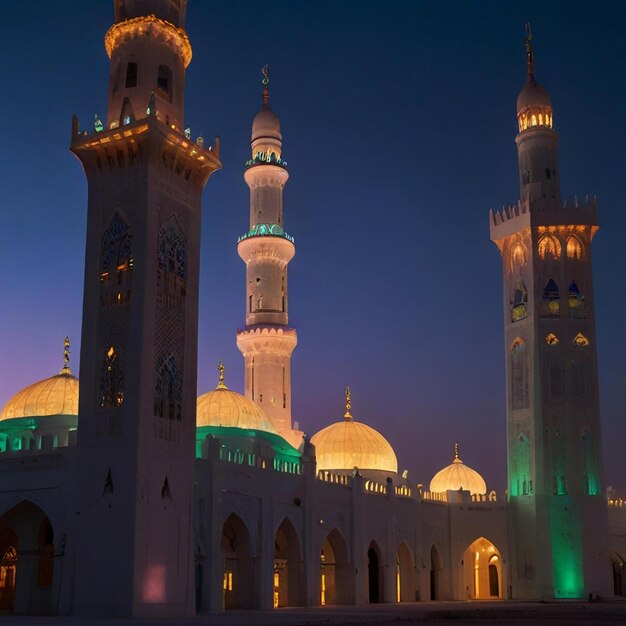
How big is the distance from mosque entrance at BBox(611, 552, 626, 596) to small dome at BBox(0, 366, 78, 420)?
22623mm

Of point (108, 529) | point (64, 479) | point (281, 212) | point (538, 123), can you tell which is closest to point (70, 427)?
point (64, 479)

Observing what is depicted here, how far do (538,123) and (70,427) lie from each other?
2224 centimetres

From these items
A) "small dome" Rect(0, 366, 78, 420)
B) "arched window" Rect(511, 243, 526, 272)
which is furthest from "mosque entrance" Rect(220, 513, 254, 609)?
"arched window" Rect(511, 243, 526, 272)

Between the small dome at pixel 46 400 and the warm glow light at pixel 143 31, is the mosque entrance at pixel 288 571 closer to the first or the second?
the small dome at pixel 46 400

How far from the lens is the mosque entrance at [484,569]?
41812mm

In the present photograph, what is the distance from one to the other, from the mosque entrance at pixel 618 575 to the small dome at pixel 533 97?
1799cm

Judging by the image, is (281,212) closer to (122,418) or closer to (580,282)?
(580,282)

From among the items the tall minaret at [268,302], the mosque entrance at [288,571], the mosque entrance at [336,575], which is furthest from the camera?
the tall minaret at [268,302]

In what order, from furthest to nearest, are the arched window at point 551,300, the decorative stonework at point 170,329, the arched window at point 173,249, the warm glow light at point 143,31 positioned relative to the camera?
the arched window at point 551,300 → the warm glow light at point 143,31 → the arched window at point 173,249 → the decorative stonework at point 170,329

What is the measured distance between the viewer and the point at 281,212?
134ft

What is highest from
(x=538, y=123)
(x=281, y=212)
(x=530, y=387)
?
(x=538, y=123)

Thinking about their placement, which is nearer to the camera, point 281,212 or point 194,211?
point 194,211

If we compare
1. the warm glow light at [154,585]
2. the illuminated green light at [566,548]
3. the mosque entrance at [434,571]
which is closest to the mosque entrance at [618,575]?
the illuminated green light at [566,548]

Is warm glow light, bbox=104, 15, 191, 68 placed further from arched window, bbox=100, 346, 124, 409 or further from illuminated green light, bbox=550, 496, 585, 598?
illuminated green light, bbox=550, 496, 585, 598
